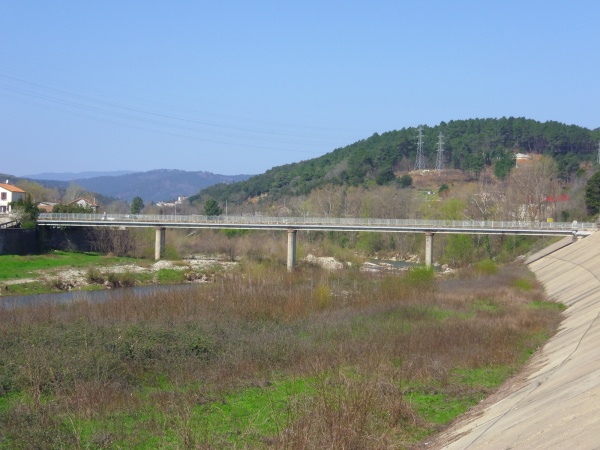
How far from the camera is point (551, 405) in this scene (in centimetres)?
1623

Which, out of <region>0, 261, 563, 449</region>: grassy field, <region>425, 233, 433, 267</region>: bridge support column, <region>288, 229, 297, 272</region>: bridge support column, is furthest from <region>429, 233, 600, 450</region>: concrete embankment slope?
<region>288, 229, 297, 272</region>: bridge support column

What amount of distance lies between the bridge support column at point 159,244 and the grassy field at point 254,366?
3921 cm

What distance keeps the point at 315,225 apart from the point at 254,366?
5471 centimetres

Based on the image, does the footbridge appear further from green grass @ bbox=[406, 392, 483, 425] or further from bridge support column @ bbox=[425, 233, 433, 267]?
green grass @ bbox=[406, 392, 483, 425]

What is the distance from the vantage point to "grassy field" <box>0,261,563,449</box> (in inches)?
642

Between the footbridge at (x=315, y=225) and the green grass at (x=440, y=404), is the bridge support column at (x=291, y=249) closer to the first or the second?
the footbridge at (x=315, y=225)

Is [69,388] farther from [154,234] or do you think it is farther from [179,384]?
[154,234]

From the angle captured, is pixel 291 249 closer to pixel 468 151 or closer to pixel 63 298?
pixel 63 298

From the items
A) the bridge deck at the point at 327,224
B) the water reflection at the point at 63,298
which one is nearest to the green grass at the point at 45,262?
the bridge deck at the point at 327,224

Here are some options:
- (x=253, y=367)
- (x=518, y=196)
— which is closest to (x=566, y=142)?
(x=518, y=196)

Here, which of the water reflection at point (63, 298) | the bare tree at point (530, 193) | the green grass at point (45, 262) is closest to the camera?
the water reflection at point (63, 298)

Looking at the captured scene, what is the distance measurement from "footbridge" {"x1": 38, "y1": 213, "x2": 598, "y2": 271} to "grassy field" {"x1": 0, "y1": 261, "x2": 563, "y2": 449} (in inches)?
1303

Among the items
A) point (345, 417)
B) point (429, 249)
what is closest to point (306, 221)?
point (429, 249)

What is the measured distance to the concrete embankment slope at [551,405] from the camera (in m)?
13.6
